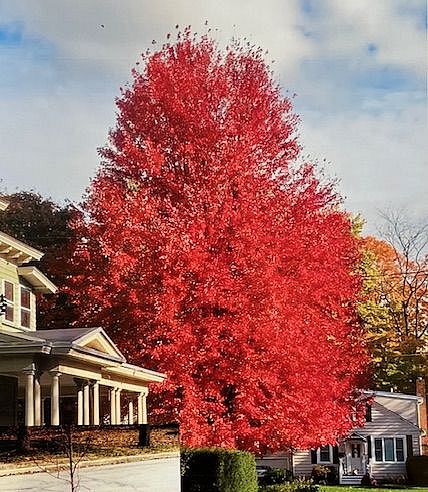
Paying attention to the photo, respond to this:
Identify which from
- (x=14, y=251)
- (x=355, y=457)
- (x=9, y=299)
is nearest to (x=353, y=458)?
(x=355, y=457)

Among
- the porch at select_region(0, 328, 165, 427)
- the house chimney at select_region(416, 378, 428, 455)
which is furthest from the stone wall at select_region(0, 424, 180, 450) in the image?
the house chimney at select_region(416, 378, 428, 455)

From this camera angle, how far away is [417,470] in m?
36.0

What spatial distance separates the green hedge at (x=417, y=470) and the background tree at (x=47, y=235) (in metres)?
16.3

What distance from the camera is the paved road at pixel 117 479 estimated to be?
49.8 feet

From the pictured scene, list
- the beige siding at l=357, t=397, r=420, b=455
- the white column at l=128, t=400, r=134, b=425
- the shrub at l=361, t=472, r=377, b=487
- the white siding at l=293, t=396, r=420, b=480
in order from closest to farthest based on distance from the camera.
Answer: the white column at l=128, t=400, r=134, b=425 → the shrub at l=361, t=472, r=377, b=487 → the white siding at l=293, t=396, r=420, b=480 → the beige siding at l=357, t=397, r=420, b=455

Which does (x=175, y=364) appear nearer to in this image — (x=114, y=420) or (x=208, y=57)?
(x=114, y=420)

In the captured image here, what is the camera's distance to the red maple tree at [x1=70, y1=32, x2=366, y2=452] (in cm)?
2070

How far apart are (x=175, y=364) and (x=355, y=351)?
23.0 feet

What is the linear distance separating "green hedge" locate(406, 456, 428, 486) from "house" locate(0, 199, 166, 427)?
52.1ft

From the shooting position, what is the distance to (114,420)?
20688 mm

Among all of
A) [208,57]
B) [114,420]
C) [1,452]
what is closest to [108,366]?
[114,420]

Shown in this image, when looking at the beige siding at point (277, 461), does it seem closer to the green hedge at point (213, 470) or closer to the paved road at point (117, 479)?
the green hedge at point (213, 470)

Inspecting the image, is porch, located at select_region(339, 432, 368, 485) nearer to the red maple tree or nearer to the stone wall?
the red maple tree

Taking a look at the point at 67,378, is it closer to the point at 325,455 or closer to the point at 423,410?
the point at 325,455
